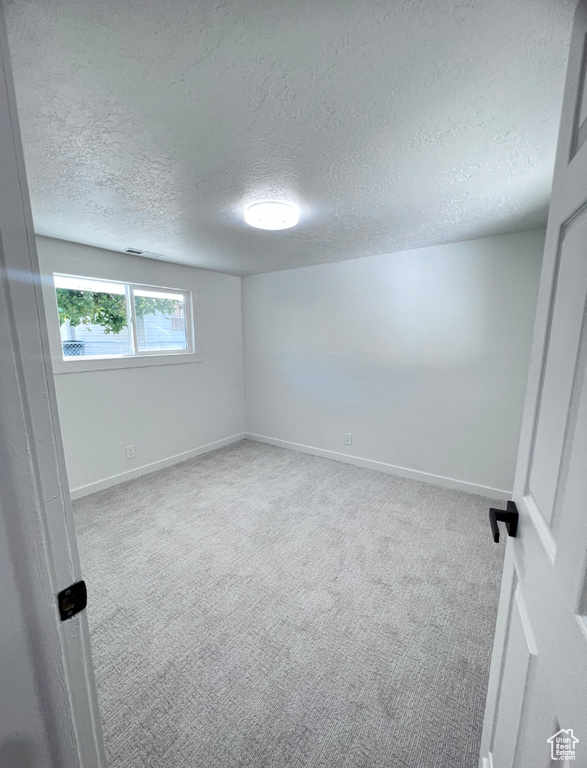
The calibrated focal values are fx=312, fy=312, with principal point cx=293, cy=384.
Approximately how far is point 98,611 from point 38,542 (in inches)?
62.1

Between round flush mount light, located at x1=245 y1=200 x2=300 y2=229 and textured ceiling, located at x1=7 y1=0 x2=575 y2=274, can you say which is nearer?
textured ceiling, located at x1=7 y1=0 x2=575 y2=274

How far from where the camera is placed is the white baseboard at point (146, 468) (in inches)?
112

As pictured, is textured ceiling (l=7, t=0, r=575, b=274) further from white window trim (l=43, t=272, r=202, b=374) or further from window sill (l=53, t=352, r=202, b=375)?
window sill (l=53, t=352, r=202, b=375)

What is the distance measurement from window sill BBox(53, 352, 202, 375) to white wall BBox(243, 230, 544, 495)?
3.29 feet

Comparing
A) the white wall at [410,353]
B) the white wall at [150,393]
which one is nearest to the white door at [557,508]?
the white wall at [410,353]

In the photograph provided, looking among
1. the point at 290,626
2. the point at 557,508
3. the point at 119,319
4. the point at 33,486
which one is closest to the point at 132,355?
the point at 119,319

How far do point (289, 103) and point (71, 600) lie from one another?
151 cm

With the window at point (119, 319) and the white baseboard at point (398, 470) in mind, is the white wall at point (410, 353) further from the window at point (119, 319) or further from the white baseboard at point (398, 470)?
the window at point (119, 319)

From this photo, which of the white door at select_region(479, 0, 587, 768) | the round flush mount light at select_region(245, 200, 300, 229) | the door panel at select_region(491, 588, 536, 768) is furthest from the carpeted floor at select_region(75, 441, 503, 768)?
the round flush mount light at select_region(245, 200, 300, 229)

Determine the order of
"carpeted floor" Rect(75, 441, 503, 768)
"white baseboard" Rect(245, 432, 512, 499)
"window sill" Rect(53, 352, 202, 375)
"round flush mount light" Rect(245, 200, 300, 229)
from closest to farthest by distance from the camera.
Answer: "carpeted floor" Rect(75, 441, 503, 768), "round flush mount light" Rect(245, 200, 300, 229), "window sill" Rect(53, 352, 202, 375), "white baseboard" Rect(245, 432, 512, 499)

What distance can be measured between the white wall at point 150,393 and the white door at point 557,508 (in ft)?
10.2

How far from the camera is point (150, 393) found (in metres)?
3.31

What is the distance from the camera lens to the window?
107 inches

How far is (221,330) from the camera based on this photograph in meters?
3.98
